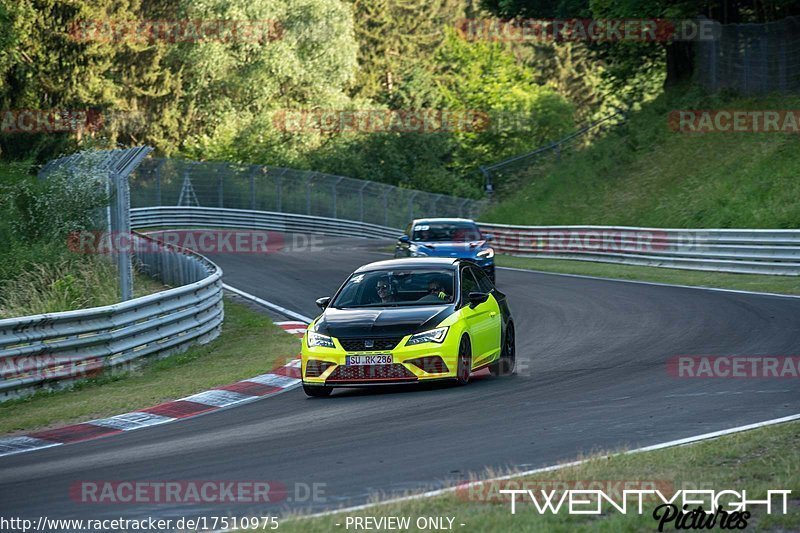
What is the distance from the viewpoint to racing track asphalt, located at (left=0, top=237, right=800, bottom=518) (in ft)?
27.3

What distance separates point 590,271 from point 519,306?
9902 millimetres

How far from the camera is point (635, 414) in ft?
34.6

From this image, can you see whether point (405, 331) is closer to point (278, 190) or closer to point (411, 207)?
point (278, 190)

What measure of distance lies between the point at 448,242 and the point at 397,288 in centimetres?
1193

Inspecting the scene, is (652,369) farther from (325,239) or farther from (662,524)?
(325,239)

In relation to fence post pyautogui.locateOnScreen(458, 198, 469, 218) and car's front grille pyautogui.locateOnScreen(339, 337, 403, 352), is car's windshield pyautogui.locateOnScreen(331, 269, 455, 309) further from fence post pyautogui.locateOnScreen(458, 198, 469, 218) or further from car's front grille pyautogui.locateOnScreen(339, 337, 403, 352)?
fence post pyautogui.locateOnScreen(458, 198, 469, 218)

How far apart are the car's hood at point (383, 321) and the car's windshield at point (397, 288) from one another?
29 centimetres

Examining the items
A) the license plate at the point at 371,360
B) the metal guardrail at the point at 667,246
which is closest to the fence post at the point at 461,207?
the metal guardrail at the point at 667,246

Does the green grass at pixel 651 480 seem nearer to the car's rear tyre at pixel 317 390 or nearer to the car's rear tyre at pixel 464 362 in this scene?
the car's rear tyre at pixel 464 362

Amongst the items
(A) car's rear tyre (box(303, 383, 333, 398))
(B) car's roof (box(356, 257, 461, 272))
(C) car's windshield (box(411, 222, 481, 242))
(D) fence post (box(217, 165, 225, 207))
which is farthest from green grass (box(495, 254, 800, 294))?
(D) fence post (box(217, 165, 225, 207))

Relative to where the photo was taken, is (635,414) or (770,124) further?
(770,124)

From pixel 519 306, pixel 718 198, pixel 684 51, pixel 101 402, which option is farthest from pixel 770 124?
pixel 101 402

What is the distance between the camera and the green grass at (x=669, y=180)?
1367 inches

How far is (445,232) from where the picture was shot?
26.4 metres
